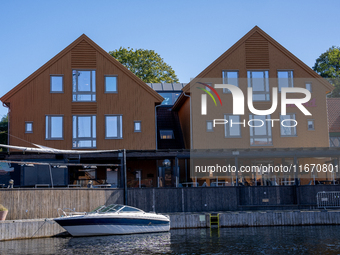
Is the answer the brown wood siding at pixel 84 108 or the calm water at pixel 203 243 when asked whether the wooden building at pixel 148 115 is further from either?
the calm water at pixel 203 243

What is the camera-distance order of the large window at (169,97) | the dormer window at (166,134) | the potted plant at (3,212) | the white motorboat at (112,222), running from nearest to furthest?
the potted plant at (3,212)
the white motorboat at (112,222)
the dormer window at (166,134)
the large window at (169,97)

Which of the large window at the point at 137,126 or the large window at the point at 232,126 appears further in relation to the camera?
the large window at the point at 232,126

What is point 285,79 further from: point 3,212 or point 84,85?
point 3,212

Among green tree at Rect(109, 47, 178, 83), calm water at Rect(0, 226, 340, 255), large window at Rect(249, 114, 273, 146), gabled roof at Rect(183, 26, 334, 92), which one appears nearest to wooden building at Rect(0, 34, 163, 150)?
gabled roof at Rect(183, 26, 334, 92)

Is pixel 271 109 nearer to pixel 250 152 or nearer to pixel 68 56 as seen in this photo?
pixel 250 152

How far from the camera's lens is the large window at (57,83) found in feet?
113

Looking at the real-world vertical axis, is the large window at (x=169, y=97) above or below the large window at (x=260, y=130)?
above

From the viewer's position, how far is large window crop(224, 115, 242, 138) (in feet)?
118

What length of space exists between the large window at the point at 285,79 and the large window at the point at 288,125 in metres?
2.20

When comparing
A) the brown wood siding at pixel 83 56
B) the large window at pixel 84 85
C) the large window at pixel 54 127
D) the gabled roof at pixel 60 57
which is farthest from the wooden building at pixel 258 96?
the large window at pixel 54 127

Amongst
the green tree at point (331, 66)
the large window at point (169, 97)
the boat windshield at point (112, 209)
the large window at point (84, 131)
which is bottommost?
the boat windshield at point (112, 209)

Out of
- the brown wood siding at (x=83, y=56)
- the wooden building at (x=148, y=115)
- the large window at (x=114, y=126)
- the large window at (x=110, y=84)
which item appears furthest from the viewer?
the large window at (x=110, y=84)

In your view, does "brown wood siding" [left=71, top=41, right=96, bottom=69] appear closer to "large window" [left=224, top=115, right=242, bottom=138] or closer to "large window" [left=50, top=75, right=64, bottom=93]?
"large window" [left=50, top=75, right=64, bottom=93]

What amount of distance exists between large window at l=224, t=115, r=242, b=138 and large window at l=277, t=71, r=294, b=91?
422 cm
